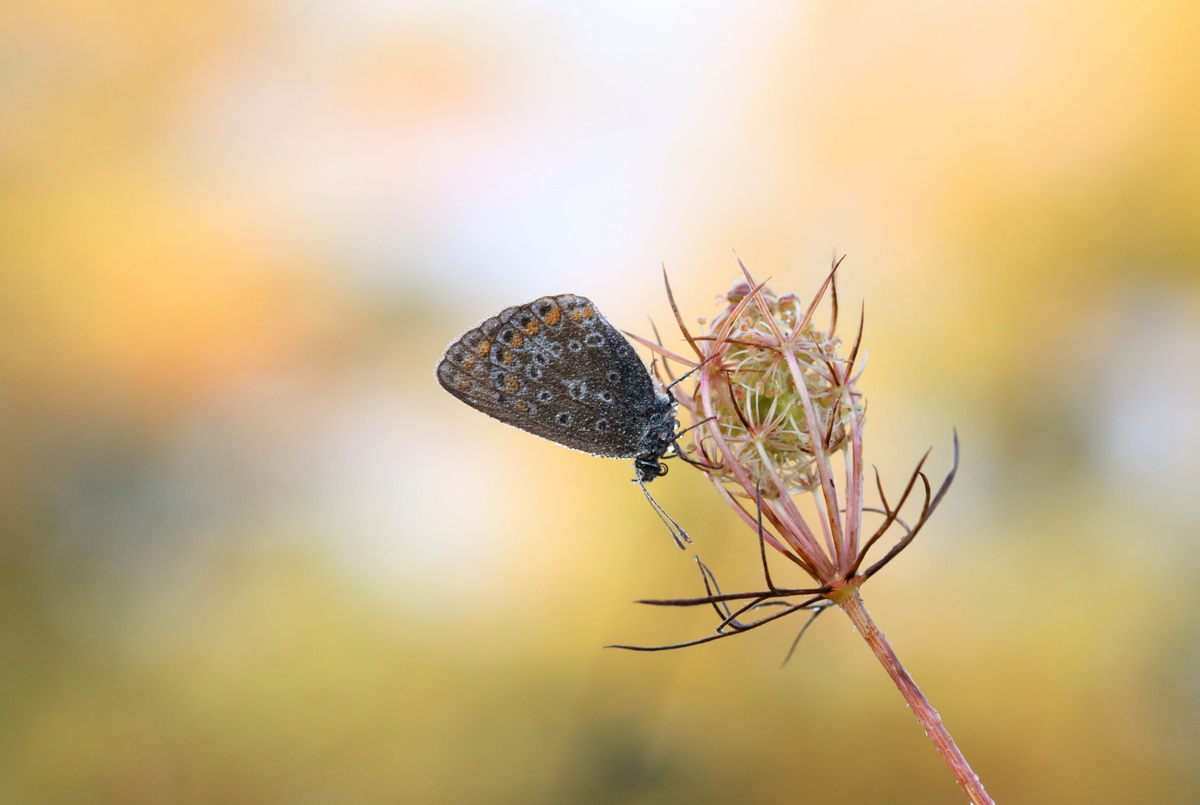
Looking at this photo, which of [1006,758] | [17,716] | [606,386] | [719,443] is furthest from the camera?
[17,716]

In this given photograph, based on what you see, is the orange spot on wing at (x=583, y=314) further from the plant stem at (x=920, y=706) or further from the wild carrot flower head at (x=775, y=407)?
the plant stem at (x=920, y=706)

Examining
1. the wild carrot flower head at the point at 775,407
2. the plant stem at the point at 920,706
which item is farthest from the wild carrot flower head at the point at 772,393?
the plant stem at the point at 920,706

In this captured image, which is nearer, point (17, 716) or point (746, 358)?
point (746, 358)

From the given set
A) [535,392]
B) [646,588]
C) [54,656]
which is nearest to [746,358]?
[535,392]

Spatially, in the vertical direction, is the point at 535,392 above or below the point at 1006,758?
above

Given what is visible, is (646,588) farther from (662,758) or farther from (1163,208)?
(1163,208)

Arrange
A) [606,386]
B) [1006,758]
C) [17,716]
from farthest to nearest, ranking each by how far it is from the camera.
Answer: [17,716], [1006,758], [606,386]

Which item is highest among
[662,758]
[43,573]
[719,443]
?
[719,443]
